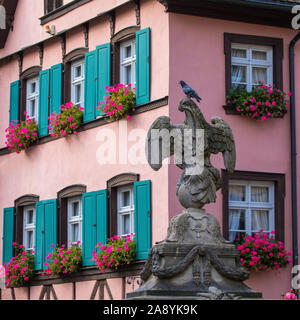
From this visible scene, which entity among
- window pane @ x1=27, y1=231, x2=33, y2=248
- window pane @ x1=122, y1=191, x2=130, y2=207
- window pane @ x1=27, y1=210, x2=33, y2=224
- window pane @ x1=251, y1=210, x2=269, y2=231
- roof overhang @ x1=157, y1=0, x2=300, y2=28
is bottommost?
window pane @ x1=27, y1=231, x2=33, y2=248

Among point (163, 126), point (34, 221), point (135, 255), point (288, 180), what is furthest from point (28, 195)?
point (163, 126)

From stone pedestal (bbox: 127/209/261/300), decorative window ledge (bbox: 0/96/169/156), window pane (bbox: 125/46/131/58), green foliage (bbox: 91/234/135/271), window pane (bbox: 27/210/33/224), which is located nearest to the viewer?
stone pedestal (bbox: 127/209/261/300)

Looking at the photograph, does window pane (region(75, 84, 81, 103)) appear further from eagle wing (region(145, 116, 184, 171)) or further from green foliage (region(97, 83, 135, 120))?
eagle wing (region(145, 116, 184, 171))

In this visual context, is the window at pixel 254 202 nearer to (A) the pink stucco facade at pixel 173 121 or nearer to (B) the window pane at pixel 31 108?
(A) the pink stucco facade at pixel 173 121

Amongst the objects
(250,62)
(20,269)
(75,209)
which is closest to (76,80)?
(75,209)

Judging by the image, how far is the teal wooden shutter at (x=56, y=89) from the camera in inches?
846

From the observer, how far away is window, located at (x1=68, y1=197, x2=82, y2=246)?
67.8ft

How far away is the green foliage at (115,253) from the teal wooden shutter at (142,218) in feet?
0.48

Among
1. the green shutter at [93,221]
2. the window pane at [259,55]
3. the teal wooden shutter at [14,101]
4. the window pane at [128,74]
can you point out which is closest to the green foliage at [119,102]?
the window pane at [128,74]

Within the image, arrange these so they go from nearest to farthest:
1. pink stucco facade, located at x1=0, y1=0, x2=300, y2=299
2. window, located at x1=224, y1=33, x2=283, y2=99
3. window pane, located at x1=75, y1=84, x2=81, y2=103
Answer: pink stucco facade, located at x1=0, y1=0, x2=300, y2=299 → window, located at x1=224, y1=33, x2=283, y2=99 → window pane, located at x1=75, y1=84, x2=81, y2=103

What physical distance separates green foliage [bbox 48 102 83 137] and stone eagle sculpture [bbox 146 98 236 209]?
32.3 feet

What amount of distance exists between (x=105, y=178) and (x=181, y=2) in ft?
12.3

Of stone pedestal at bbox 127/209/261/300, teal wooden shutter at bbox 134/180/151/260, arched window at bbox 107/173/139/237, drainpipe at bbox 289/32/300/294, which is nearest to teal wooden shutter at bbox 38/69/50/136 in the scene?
arched window at bbox 107/173/139/237

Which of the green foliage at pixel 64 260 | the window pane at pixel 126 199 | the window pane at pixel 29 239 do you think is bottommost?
the green foliage at pixel 64 260
